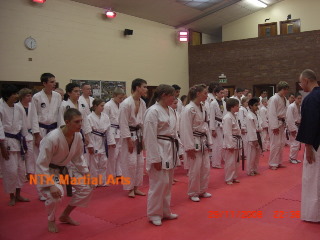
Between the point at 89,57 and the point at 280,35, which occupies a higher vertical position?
the point at 280,35

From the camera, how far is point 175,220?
3947 millimetres

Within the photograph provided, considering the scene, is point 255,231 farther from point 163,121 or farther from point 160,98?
point 160,98

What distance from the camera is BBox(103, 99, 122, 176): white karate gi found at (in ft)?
20.1

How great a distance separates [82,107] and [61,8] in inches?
249

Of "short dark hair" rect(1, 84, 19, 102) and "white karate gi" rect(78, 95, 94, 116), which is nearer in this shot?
"short dark hair" rect(1, 84, 19, 102)

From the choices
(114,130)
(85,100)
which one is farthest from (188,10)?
(85,100)

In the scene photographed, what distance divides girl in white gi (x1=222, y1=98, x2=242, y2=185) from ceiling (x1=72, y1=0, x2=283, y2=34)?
7.77 metres

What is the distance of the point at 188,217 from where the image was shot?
4.04 m

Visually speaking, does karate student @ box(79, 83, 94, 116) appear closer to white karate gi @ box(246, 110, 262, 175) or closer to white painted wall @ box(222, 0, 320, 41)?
white karate gi @ box(246, 110, 262, 175)

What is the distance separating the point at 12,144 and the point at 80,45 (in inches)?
282

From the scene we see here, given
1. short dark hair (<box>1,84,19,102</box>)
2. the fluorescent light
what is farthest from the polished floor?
the fluorescent light

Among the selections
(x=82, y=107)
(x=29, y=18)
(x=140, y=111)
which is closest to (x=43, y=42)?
(x=29, y=18)
